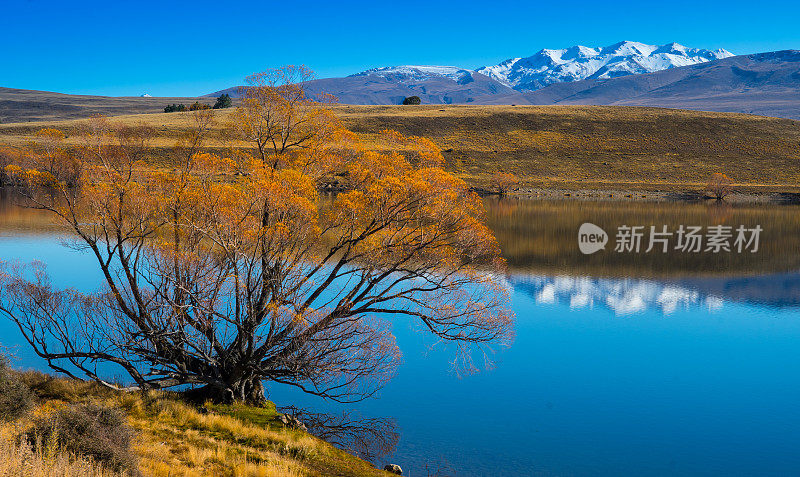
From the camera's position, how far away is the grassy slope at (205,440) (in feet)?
37.1

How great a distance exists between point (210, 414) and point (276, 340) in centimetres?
262

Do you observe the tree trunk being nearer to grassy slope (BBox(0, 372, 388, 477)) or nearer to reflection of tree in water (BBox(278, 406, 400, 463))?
grassy slope (BBox(0, 372, 388, 477))

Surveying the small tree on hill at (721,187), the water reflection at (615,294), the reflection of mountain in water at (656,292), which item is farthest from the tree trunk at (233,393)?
the small tree on hill at (721,187)

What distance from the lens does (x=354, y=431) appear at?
15.9m

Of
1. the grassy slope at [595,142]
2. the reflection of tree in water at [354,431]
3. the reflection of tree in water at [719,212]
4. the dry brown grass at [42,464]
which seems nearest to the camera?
the dry brown grass at [42,464]

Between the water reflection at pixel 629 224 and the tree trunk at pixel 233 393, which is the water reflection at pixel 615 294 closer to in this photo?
the water reflection at pixel 629 224

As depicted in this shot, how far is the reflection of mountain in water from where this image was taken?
3061 cm

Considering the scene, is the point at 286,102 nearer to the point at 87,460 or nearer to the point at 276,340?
the point at 276,340

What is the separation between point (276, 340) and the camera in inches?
658

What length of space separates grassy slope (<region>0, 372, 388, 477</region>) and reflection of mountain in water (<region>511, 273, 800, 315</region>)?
1895 cm

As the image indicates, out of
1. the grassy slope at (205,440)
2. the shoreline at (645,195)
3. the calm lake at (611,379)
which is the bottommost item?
the calm lake at (611,379)

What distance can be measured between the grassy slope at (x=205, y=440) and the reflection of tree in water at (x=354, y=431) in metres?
0.79

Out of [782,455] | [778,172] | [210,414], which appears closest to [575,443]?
[782,455]

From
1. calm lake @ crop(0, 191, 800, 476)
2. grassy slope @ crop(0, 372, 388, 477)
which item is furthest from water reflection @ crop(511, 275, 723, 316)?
grassy slope @ crop(0, 372, 388, 477)
